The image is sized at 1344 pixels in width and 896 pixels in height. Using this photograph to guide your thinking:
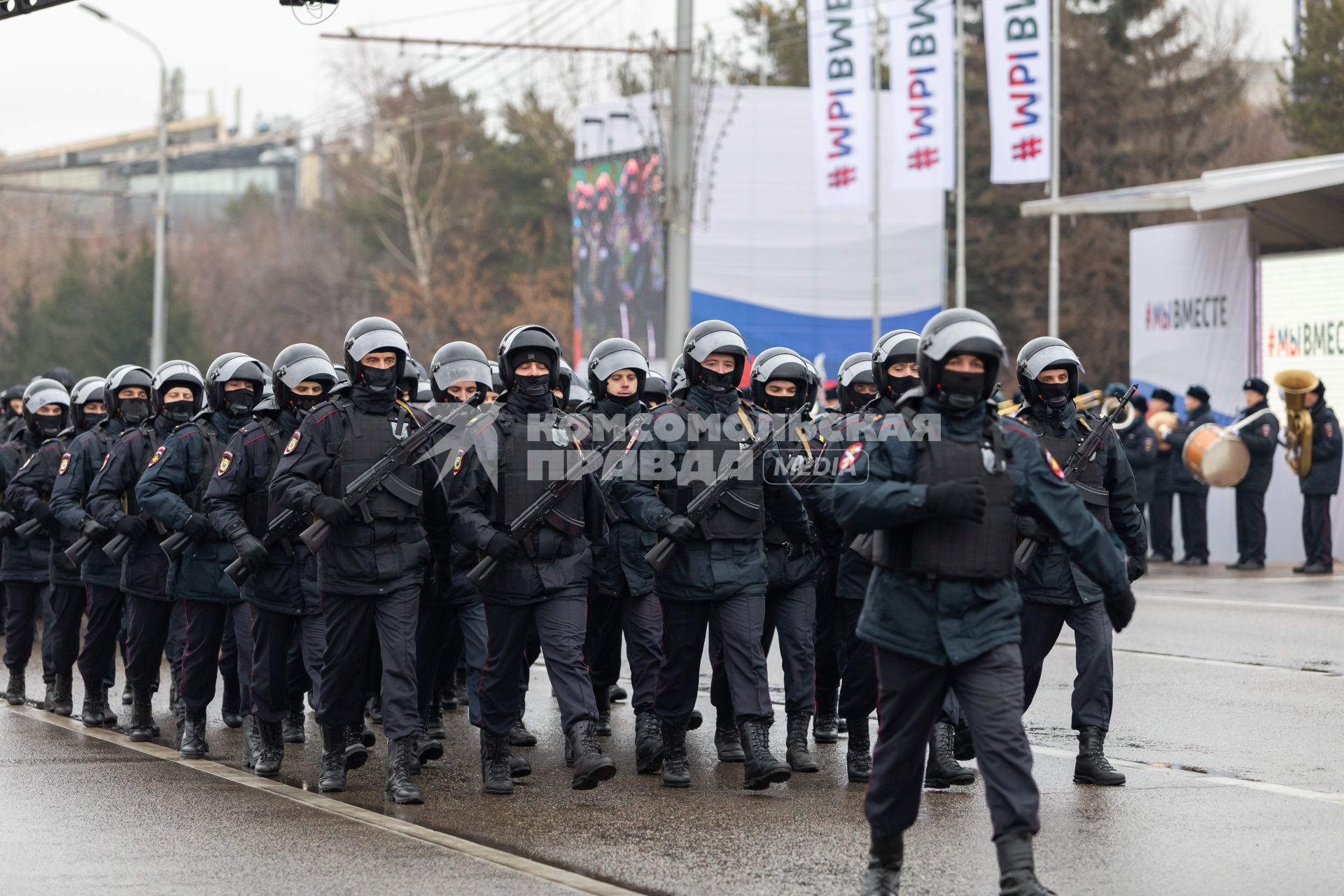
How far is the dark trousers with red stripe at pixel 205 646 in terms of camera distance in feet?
31.0

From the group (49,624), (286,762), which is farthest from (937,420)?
(49,624)

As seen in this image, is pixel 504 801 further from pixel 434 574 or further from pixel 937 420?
pixel 937 420

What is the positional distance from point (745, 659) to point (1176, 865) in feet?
7.54

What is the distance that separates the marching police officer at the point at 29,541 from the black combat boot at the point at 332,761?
131 inches

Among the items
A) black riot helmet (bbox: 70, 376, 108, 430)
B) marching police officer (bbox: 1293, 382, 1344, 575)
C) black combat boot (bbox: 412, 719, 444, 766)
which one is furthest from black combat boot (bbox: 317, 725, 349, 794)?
marching police officer (bbox: 1293, 382, 1344, 575)

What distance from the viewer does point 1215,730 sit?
9.84m

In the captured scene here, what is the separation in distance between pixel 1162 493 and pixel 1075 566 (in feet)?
46.4

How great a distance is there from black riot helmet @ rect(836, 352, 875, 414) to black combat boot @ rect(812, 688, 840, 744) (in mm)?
1441

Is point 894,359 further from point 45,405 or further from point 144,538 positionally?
point 45,405

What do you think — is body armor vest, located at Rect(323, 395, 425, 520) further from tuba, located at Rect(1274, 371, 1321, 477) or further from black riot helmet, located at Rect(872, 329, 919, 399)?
tuba, located at Rect(1274, 371, 1321, 477)

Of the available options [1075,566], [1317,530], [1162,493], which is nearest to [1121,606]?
[1075,566]

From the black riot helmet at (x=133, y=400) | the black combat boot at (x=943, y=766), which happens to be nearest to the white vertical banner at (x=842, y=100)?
the black riot helmet at (x=133, y=400)

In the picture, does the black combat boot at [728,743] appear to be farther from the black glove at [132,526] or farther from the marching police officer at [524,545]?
the black glove at [132,526]

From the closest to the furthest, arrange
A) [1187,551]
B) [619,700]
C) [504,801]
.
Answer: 1. [504,801]
2. [619,700]
3. [1187,551]
